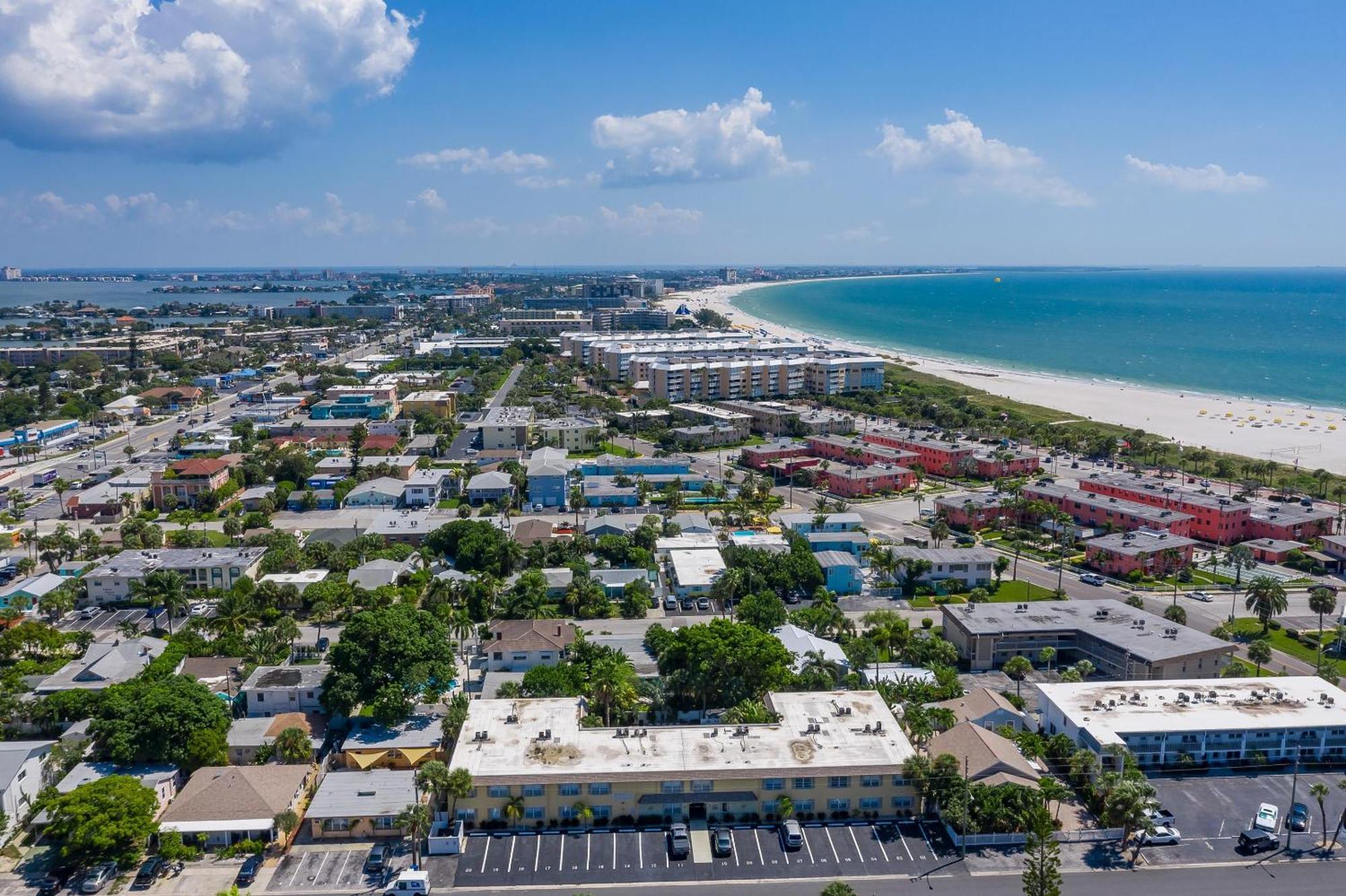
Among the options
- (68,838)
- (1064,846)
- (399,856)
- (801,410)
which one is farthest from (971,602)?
(801,410)

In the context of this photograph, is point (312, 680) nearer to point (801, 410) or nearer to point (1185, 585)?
point (1185, 585)

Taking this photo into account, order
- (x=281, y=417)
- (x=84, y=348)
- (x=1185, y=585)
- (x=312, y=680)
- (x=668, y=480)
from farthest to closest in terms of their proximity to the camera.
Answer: (x=84, y=348)
(x=281, y=417)
(x=668, y=480)
(x=1185, y=585)
(x=312, y=680)

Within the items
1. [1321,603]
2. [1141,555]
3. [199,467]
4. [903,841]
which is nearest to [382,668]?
[903,841]

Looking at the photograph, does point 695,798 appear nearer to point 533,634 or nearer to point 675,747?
point 675,747

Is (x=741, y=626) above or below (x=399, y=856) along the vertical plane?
above

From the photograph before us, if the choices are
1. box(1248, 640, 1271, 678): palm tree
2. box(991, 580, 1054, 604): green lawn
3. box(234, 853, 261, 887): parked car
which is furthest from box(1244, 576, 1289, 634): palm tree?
box(234, 853, 261, 887): parked car

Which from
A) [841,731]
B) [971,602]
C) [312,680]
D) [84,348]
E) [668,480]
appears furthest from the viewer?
[84,348]

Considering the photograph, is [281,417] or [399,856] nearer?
[399,856]

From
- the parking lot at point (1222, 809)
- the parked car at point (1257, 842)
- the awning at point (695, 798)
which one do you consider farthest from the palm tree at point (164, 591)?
the parked car at point (1257, 842)
